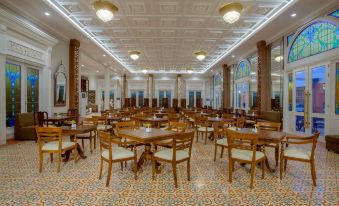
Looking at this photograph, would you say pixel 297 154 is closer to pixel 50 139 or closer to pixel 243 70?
pixel 50 139

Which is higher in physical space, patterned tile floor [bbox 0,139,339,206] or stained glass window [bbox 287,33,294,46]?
stained glass window [bbox 287,33,294,46]

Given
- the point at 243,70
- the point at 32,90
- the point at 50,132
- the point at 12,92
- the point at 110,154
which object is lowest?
the point at 110,154

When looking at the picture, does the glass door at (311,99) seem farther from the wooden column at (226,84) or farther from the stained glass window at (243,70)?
the wooden column at (226,84)

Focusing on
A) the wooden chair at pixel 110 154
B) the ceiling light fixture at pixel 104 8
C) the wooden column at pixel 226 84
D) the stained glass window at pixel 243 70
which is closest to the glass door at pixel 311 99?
the stained glass window at pixel 243 70

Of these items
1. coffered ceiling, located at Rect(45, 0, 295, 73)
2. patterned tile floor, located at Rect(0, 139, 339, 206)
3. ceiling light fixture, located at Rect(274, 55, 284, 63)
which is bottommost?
patterned tile floor, located at Rect(0, 139, 339, 206)

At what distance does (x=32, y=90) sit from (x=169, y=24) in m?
5.81

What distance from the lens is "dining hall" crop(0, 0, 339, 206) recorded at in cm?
297

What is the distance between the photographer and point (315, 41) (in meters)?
6.44

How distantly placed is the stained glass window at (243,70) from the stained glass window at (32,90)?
10.7m

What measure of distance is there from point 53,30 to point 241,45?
824cm

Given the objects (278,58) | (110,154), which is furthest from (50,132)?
(278,58)

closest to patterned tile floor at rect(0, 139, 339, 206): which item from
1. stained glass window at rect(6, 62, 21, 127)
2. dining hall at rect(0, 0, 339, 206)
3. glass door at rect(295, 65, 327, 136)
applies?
dining hall at rect(0, 0, 339, 206)

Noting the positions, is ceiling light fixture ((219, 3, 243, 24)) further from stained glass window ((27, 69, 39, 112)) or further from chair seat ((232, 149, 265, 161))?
stained glass window ((27, 69, 39, 112))

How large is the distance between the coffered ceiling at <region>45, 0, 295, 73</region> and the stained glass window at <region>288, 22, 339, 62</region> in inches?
57.9
